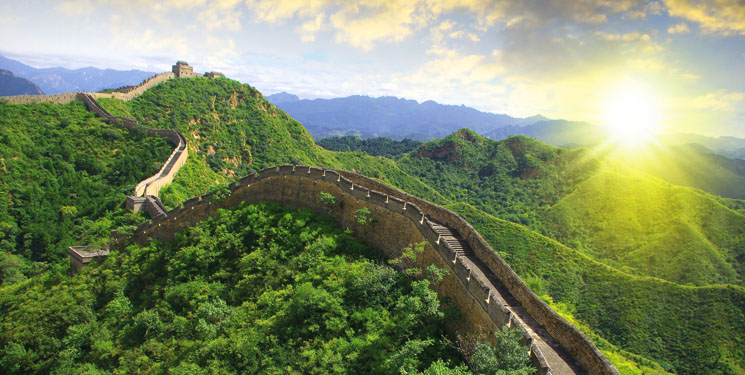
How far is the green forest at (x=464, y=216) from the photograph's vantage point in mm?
28062

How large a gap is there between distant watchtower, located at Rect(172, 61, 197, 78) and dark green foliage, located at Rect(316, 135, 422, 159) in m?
89.6

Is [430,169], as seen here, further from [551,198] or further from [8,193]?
[8,193]

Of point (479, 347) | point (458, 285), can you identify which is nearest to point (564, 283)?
point (458, 285)

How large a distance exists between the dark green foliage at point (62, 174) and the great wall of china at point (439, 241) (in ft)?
22.2

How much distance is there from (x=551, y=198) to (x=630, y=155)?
136 ft

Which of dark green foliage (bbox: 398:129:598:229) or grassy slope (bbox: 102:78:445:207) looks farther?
dark green foliage (bbox: 398:129:598:229)

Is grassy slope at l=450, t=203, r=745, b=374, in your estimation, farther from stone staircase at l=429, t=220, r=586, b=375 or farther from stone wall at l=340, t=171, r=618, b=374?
stone staircase at l=429, t=220, r=586, b=375

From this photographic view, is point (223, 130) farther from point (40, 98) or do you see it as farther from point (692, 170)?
point (692, 170)

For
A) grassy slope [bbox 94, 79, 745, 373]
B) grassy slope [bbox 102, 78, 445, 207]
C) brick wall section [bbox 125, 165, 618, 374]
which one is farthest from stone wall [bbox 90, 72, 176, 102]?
brick wall section [bbox 125, 165, 618, 374]

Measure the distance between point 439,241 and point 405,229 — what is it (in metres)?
2.23

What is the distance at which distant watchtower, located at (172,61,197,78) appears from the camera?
2598 inches

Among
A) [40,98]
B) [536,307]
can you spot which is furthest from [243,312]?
[40,98]

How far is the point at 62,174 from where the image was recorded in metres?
35.9

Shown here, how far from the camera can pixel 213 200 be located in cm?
2423
